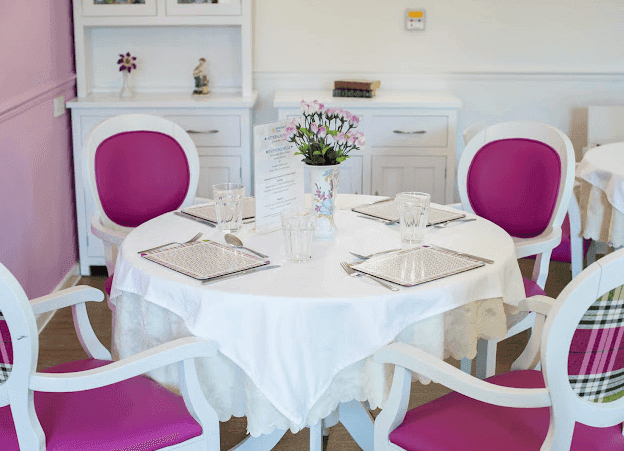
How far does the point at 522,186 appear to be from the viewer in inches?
110

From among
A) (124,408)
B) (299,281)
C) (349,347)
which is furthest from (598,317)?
(124,408)

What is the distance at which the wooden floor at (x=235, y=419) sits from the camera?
258 cm

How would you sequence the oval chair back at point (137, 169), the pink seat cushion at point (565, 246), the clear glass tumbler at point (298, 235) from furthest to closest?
the pink seat cushion at point (565, 246)
the oval chair back at point (137, 169)
the clear glass tumbler at point (298, 235)

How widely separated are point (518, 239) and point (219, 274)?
1310 millimetres

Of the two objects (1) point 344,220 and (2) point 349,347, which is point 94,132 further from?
(2) point 349,347

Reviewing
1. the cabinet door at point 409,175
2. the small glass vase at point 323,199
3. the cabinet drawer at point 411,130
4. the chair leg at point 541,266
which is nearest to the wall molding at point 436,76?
the cabinet drawer at point 411,130

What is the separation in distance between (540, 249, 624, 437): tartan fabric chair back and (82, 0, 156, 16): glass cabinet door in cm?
321

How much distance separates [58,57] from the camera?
3.93 m

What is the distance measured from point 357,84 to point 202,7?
3.05 feet

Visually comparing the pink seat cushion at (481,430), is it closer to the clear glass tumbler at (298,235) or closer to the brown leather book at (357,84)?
the clear glass tumbler at (298,235)

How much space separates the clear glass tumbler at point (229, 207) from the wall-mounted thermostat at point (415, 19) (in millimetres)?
2572

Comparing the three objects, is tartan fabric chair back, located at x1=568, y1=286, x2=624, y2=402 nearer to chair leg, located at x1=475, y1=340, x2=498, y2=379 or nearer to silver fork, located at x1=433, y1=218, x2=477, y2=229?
silver fork, located at x1=433, y1=218, x2=477, y2=229

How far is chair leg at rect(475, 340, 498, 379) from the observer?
256cm

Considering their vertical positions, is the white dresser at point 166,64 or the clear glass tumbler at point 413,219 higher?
the white dresser at point 166,64
